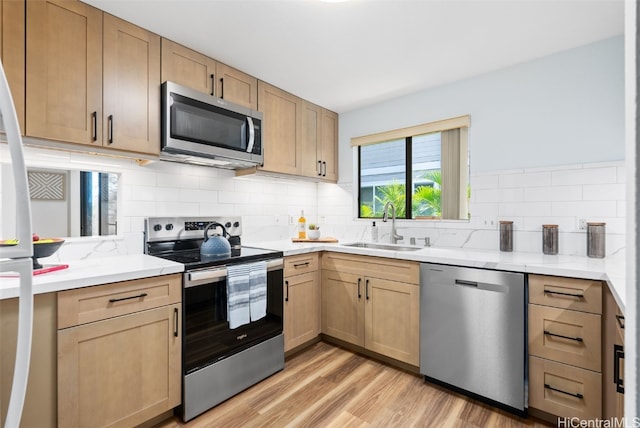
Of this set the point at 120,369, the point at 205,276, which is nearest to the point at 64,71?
the point at 205,276

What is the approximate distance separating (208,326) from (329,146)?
2.24 metres

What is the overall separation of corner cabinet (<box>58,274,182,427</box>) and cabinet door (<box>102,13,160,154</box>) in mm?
886

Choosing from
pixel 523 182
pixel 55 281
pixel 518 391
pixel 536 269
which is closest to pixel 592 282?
pixel 536 269

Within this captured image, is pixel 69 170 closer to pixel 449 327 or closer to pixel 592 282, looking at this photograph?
pixel 449 327

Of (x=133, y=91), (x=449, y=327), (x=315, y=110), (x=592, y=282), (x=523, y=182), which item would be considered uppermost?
(x=315, y=110)

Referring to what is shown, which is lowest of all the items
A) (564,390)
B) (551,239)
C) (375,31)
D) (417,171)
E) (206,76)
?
(564,390)

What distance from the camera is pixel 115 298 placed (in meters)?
1.57

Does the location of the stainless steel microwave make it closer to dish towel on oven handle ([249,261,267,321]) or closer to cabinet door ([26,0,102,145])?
cabinet door ([26,0,102,145])

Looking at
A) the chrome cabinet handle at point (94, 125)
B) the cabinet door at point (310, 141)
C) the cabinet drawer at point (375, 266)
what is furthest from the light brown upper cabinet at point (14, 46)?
the cabinet drawer at point (375, 266)

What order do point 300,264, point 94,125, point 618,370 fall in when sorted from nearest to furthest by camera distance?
1. point 618,370
2. point 94,125
3. point 300,264

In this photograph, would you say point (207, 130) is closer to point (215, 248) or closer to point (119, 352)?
point (215, 248)

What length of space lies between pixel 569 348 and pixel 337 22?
7.41 ft

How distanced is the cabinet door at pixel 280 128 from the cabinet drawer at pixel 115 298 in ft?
4.33

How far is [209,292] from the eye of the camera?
1.95 m
